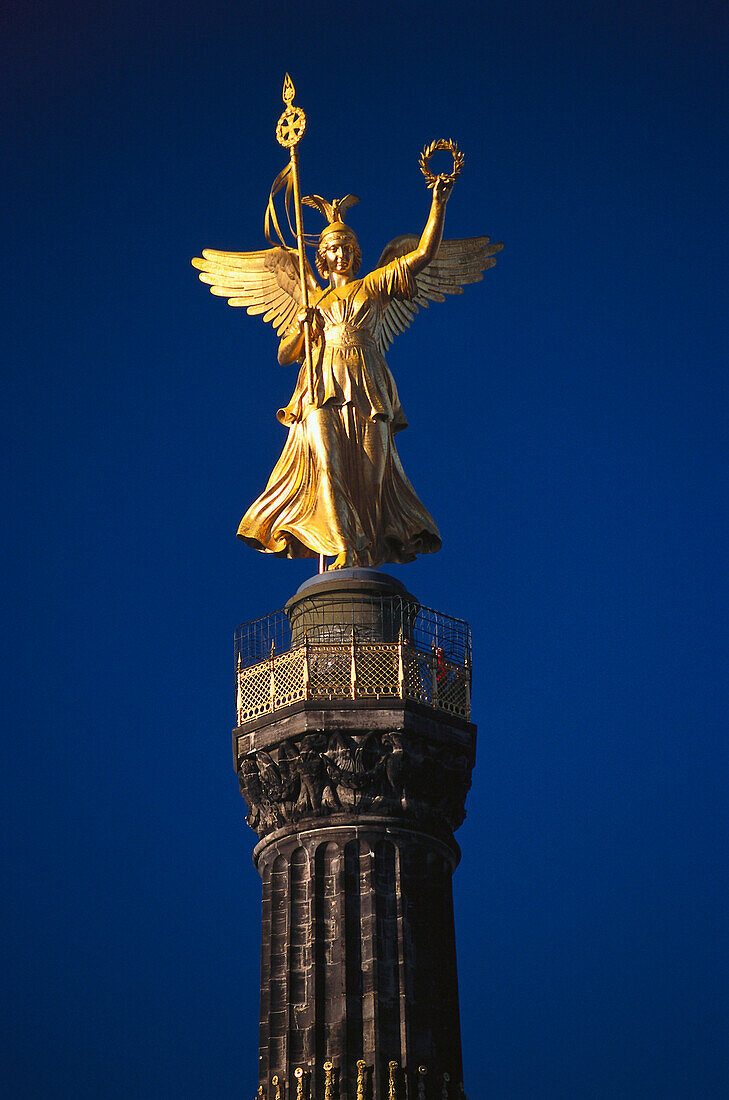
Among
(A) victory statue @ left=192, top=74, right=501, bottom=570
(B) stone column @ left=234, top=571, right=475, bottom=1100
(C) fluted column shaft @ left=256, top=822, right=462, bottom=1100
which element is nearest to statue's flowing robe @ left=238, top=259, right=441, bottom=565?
(A) victory statue @ left=192, top=74, right=501, bottom=570

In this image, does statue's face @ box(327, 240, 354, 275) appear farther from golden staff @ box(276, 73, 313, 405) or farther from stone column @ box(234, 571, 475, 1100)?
stone column @ box(234, 571, 475, 1100)

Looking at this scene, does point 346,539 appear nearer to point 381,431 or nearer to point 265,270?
point 381,431

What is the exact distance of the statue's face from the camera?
58.1 metres

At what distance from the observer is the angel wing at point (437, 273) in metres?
58.4

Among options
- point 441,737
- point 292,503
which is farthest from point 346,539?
point 441,737

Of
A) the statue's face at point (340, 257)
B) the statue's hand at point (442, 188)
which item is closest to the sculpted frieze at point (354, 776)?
the statue's face at point (340, 257)

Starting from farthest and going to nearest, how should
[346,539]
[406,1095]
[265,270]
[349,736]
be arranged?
[265,270] → [346,539] → [349,736] → [406,1095]

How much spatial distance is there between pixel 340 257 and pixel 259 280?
7.98 ft

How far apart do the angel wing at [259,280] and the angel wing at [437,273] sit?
2380 millimetres

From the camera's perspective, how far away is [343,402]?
5659 cm

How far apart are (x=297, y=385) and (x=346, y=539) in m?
4.49

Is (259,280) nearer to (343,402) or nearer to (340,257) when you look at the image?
(340,257)

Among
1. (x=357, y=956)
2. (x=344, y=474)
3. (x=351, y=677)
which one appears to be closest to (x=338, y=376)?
(x=344, y=474)

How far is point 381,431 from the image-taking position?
56719 mm
